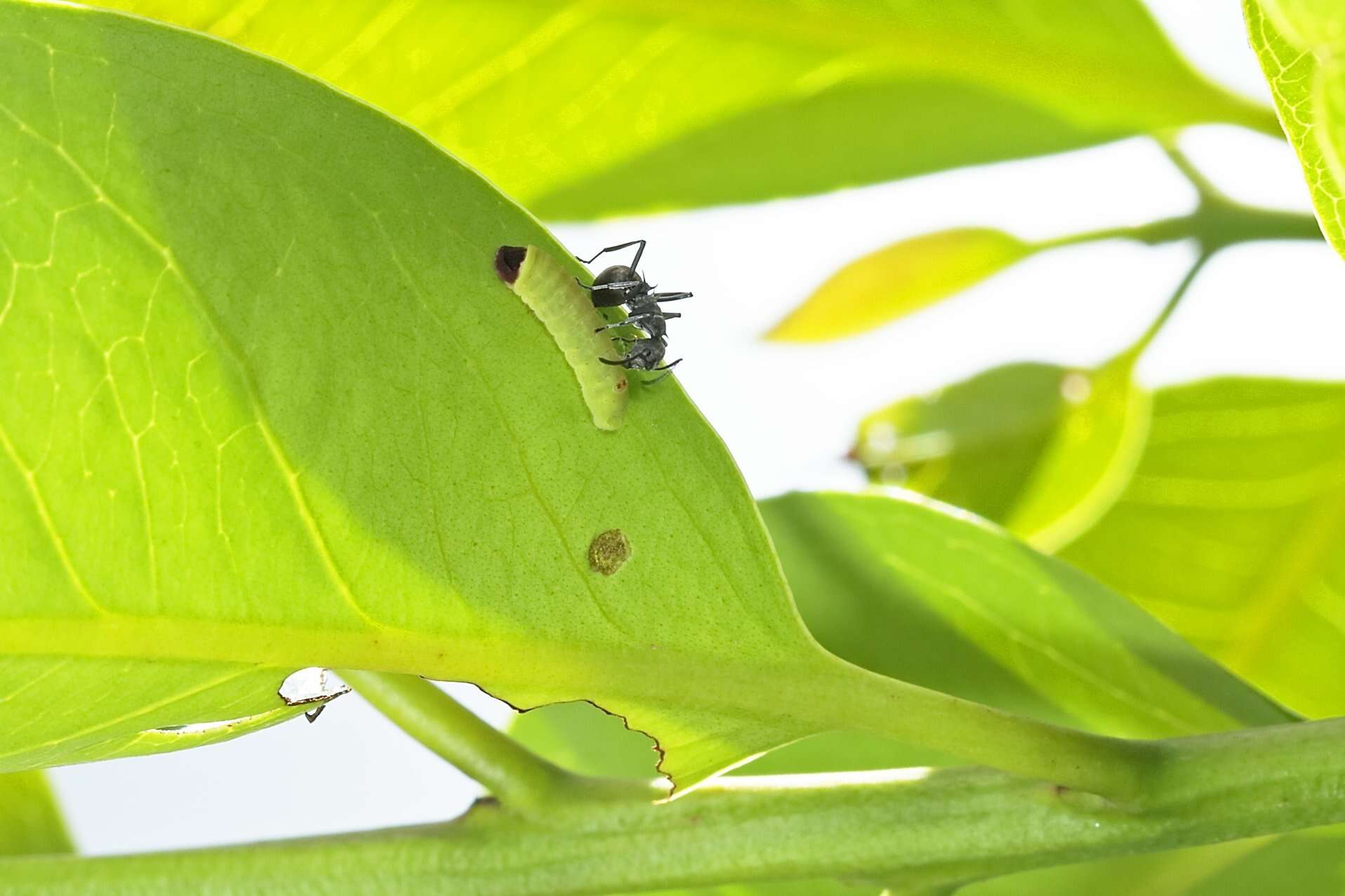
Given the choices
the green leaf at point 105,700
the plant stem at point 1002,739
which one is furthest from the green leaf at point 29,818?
the plant stem at point 1002,739

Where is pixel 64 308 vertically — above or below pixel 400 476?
above

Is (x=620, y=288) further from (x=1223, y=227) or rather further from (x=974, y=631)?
(x=1223, y=227)

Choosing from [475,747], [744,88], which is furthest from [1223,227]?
[475,747]

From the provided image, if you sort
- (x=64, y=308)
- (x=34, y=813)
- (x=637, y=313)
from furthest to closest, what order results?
(x=34, y=813)
(x=637, y=313)
(x=64, y=308)

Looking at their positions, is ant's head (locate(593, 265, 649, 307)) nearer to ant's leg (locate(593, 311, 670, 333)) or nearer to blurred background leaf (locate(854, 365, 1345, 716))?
ant's leg (locate(593, 311, 670, 333))

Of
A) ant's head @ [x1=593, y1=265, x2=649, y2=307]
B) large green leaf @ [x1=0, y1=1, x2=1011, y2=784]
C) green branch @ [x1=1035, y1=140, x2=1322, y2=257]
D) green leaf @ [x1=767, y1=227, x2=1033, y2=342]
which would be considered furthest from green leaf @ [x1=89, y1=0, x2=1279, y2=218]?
large green leaf @ [x1=0, y1=1, x2=1011, y2=784]

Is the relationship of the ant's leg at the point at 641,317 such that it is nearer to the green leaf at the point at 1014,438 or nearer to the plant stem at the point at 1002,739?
the plant stem at the point at 1002,739

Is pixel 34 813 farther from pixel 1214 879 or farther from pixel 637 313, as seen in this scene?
pixel 1214 879

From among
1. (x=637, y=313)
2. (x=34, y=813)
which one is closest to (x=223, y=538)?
(x=637, y=313)
